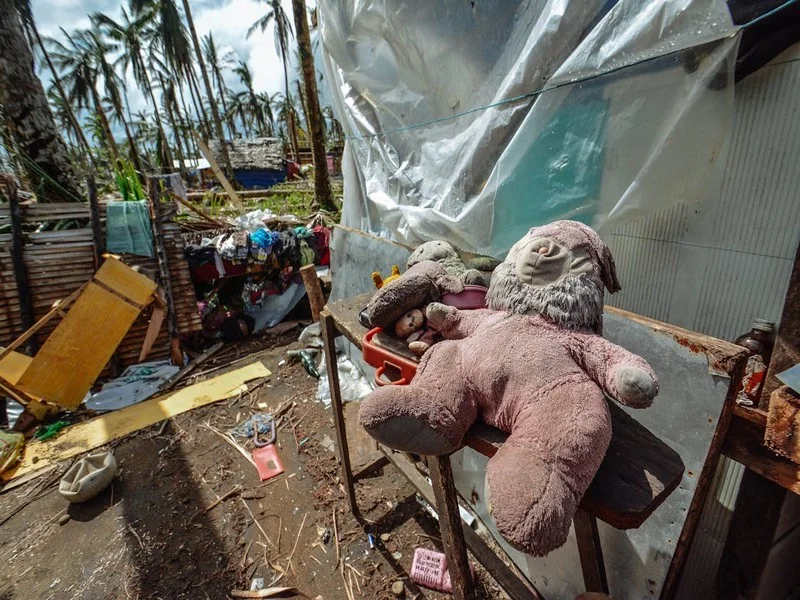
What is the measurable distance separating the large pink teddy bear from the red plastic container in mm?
192

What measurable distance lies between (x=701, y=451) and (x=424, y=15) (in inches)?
113

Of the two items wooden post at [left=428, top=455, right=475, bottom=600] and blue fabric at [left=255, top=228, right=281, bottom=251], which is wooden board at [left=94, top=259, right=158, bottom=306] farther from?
wooden post at [left=428, top=455, right=475, bottom=600]

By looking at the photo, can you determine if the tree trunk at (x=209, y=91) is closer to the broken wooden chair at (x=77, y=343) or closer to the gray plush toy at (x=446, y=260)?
the broken wooden chair at (x=77, y=343)

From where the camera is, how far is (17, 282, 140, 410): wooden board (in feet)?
12.6

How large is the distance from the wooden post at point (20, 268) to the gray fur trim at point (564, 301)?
18.3ft

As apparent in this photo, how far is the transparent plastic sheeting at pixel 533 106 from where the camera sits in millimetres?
1402

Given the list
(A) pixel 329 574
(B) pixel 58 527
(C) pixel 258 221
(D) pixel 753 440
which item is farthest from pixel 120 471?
(D) pixel 753 440

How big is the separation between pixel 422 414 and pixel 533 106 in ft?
5.38

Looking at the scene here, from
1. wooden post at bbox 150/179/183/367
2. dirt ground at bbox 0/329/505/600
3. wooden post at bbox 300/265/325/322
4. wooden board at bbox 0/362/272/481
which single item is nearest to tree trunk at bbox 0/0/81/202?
wooden post at bbox 150/179/183/367

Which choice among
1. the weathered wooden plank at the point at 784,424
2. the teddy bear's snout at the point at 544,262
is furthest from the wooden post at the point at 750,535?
the teddy bear's snout at the point at 544,262

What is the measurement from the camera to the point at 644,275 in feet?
Result: 6.02

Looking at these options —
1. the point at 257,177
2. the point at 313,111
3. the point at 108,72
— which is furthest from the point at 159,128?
the point at 313,111

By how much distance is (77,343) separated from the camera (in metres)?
4.07

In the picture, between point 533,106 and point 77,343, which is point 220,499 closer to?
point 77,343
